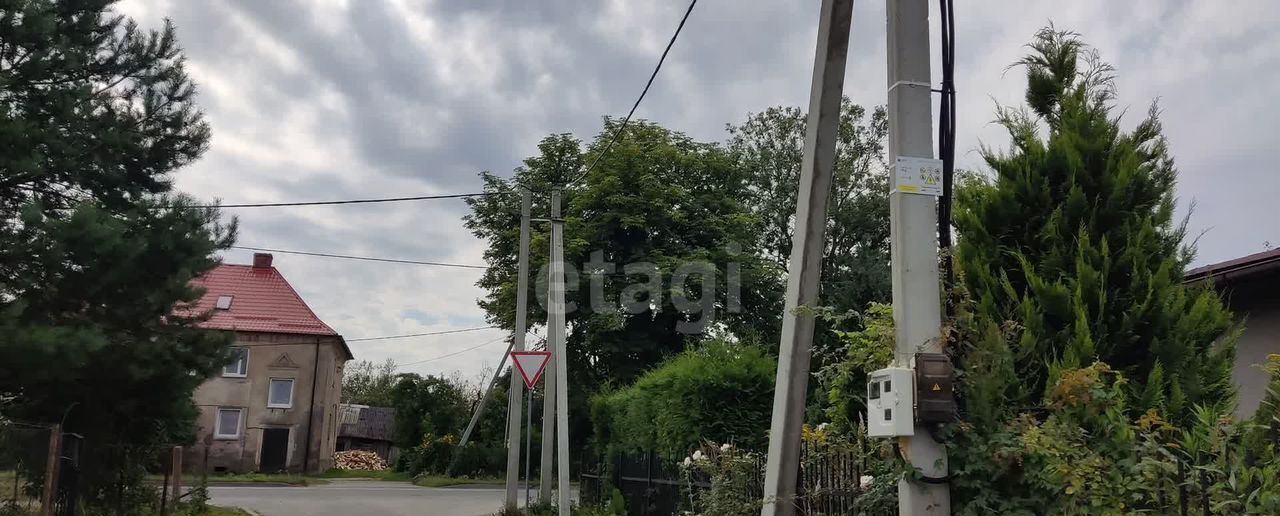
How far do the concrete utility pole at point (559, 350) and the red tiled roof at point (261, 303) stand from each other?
23.3m

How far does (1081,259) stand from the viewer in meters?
5.22

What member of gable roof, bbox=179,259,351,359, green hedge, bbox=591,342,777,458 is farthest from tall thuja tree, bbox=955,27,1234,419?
gable roof, bbox=179,259,351,359

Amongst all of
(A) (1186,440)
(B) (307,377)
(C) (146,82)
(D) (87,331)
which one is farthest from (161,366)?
(B) (307,377)

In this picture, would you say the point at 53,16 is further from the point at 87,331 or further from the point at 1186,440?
the point at 1186,440

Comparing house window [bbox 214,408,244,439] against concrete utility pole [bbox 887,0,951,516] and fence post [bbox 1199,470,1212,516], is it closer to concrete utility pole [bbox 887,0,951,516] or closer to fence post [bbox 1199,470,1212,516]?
concrete utility pole [bbox 887,0,951,516]

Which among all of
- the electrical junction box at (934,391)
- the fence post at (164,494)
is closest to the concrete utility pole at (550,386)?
the fence post at (164,494)

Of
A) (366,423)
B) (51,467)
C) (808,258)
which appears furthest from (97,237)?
(366,423)

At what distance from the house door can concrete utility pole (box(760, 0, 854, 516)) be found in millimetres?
33650

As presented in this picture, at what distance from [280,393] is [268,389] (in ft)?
1.82

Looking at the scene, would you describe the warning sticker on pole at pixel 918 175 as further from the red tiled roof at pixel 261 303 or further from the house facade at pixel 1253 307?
the red tiled roof at pixel 261 303

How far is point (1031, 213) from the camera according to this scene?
567 cm

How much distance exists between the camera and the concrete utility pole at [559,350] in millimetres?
13938

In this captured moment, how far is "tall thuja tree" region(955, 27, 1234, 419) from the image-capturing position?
16.6ft

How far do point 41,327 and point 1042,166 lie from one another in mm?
11145
